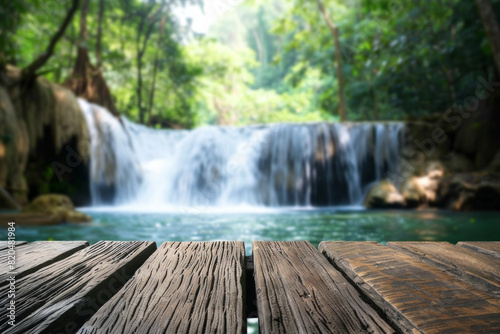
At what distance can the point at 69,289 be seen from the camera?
90cm

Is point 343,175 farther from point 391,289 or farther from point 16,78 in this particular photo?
point 391,289

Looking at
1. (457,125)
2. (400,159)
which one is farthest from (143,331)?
(457,125)

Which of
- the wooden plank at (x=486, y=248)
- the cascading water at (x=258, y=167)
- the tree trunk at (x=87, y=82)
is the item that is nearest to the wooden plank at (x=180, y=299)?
the wooden plank at (x=486, y=248)

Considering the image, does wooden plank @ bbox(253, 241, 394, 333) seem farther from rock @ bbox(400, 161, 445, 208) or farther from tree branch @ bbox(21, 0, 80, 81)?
rock @ bbox(400, 161, 445, 208)

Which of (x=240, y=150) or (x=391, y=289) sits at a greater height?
(x=240, y=150)

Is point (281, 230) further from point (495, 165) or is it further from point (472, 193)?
point (495, 165)

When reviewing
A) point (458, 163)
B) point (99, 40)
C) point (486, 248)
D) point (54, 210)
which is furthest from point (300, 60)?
point (486, 248)

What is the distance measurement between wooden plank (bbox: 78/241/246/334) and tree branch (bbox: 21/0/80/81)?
747 centimetres

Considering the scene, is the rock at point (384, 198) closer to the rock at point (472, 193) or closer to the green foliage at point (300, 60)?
the rock at point (472, 193)

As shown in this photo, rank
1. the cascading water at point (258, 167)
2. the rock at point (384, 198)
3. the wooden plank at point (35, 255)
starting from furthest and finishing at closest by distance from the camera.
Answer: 1. the cascading water at point (258, 167)
2. the rock at point (384, 198)
3. the wooden plank at point (35, 255)

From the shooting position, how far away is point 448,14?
11438 mm

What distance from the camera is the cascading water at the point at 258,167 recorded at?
382 inches

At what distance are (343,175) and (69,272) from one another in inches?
377

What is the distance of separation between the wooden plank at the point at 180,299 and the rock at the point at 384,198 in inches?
305
